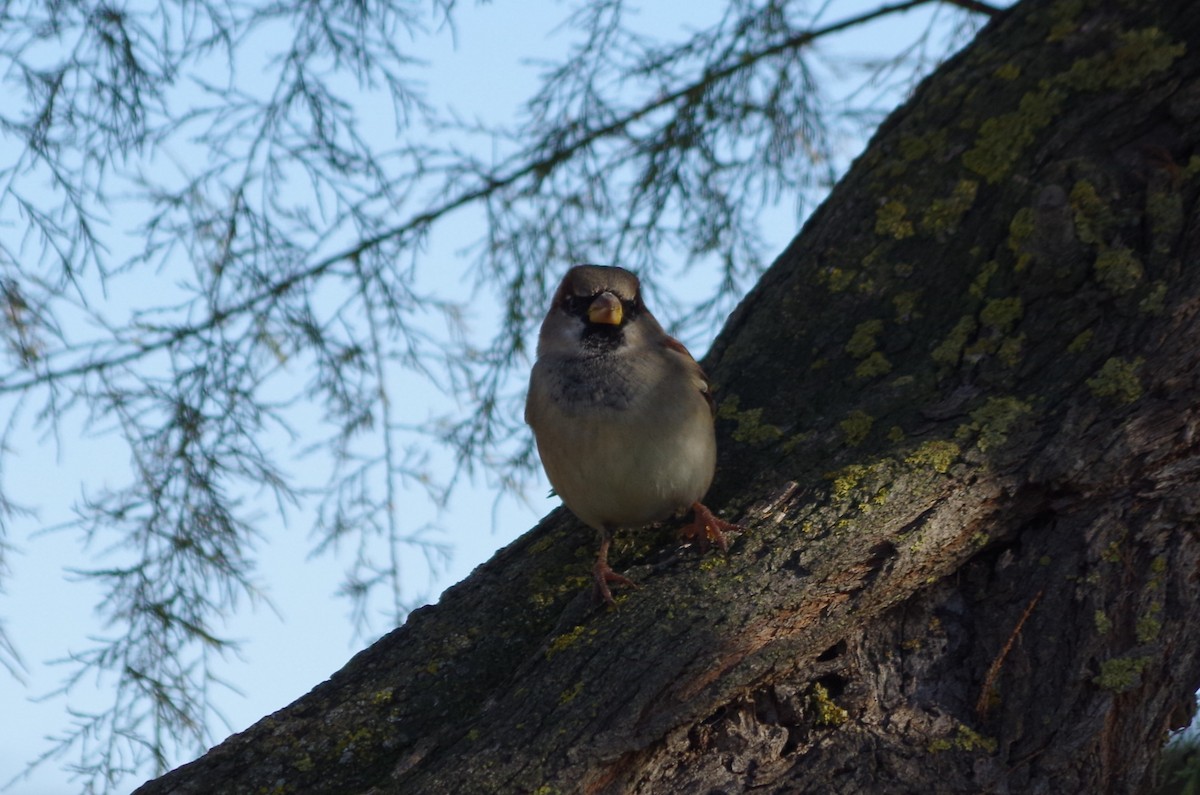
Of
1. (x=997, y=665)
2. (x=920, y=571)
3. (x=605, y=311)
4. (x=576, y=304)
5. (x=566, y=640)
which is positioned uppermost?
(x=576, y=304)

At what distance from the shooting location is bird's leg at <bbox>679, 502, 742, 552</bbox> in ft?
10.9

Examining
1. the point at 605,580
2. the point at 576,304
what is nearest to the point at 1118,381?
the point at 605,580

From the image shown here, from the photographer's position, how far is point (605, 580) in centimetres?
331

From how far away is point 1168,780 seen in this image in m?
3.49

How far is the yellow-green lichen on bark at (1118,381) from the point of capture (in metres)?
3.24

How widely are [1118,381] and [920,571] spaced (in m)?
0.72

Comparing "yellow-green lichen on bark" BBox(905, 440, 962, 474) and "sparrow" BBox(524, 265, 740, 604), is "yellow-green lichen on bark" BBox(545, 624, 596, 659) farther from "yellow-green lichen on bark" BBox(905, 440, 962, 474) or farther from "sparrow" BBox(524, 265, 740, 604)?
"yellow-green lichen on bark" BBox(905, 440, 962, 474)

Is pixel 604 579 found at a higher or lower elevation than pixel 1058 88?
lower

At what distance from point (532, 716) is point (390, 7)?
328 centimetres

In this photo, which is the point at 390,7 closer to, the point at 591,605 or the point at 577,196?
the point at 577,196

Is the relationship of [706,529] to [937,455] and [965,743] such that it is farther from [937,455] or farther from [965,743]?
[965,743]

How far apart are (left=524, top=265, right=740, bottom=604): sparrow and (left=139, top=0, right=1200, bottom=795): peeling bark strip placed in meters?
0.12

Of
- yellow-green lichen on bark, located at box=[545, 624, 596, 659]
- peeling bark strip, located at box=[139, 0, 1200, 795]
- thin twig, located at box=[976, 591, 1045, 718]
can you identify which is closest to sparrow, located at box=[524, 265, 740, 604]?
peeling bark strip, located at box=[139, 0, 1200, 795]

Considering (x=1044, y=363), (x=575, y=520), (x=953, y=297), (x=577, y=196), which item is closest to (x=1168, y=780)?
(x=1044, y=363)
